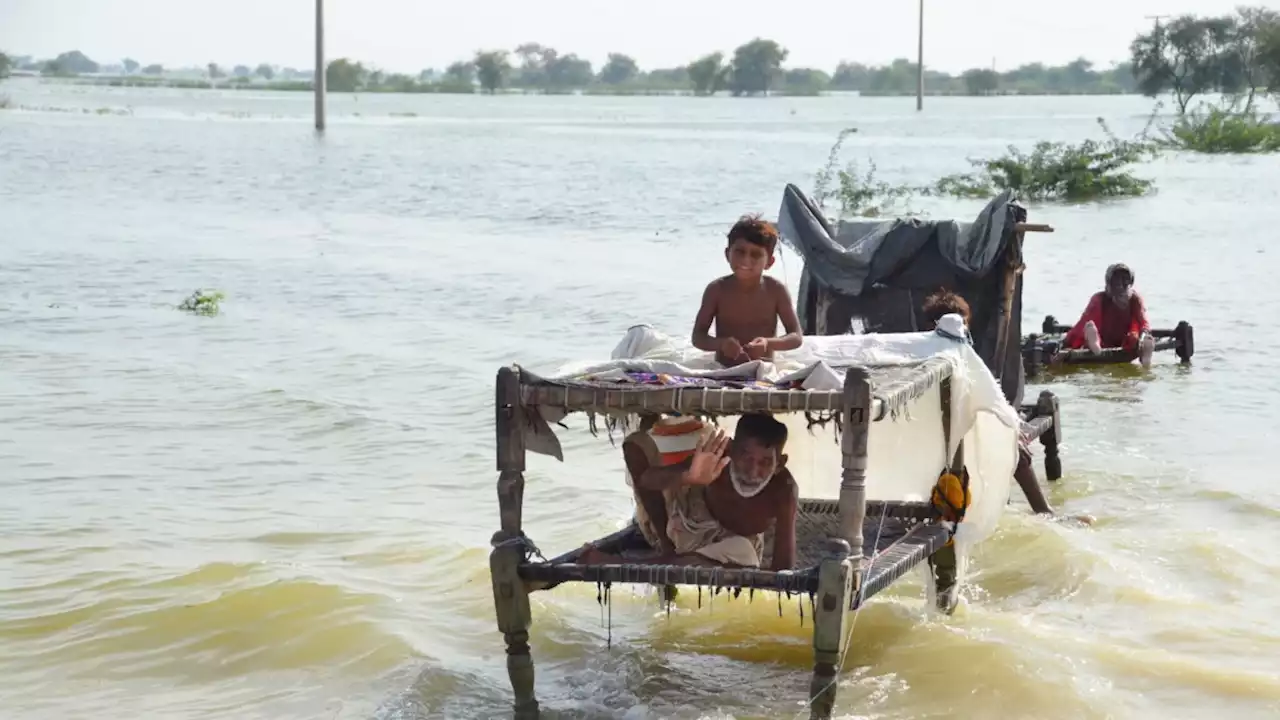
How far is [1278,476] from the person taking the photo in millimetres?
8406

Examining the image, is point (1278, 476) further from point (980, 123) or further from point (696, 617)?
point (980, 123)

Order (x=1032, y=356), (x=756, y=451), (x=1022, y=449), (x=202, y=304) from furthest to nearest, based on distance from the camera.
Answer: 1. (x=202, y=304)
2. (x=1032, y=356)
3. (x=1022, y=449)
4. (x=756, y=451)

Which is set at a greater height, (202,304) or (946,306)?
(946,306)

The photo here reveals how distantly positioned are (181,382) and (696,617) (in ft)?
20.2

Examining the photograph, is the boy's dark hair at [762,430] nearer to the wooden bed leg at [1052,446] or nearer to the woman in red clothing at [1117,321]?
the wooden bed leg at [1052,446]

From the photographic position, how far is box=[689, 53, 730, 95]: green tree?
401ft

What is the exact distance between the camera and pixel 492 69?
127m

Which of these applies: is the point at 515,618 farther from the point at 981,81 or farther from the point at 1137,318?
the point at 981,81

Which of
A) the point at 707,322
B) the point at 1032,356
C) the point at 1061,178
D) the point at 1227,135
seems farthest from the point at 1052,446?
the point at 1227,135

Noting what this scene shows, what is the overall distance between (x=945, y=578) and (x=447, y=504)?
10.2ft

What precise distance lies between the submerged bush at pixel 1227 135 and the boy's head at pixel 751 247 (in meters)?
32.2

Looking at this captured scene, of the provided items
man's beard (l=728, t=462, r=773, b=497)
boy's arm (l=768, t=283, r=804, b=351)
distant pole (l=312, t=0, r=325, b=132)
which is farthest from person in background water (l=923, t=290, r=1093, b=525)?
distant pole (l=312, t=0, r=325, b=132)

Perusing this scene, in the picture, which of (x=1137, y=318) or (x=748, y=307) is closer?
(x=748, y=307)

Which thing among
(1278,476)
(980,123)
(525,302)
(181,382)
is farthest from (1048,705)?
(980,123)
